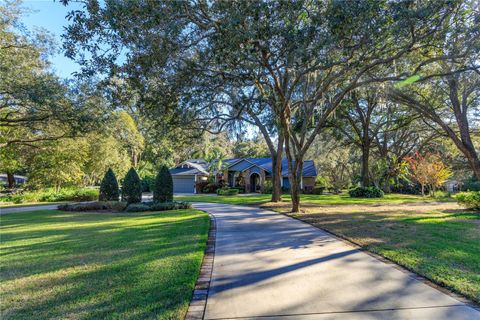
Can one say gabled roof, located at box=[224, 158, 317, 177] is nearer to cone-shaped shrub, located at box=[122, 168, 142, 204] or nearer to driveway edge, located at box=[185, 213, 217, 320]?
cone-shaped shrub, located at box=[122, 168, 142, 204]

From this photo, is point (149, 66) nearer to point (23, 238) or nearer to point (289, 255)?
point (23, 238)

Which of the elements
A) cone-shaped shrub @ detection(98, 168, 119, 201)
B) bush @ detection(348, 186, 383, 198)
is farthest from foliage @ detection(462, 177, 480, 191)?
cone-shaped shrub @ detection(98, 168, 119, 201)

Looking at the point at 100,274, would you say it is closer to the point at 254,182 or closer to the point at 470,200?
the point at 470,200

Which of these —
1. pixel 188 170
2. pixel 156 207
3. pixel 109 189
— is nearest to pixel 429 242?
pixel 156 207

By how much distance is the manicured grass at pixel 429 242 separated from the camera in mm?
4605

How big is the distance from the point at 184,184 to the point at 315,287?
3380 cm

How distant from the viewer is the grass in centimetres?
346

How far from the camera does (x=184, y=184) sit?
3709cm

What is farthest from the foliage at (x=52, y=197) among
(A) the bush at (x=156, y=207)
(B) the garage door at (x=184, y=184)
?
(B) the garage door at (x=184, y=184)

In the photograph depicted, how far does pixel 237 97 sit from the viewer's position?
13.1m

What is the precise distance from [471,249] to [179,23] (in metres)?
8.66

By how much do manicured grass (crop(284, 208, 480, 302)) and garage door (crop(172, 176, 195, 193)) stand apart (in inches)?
1028

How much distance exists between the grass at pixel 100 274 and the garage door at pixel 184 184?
91.8 feet

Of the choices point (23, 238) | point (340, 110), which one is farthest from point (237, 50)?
point (340, 110)
